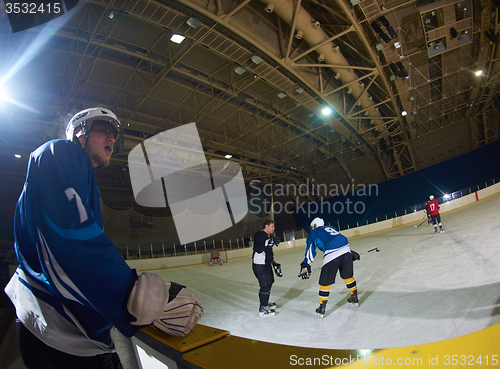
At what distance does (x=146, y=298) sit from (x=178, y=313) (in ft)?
0.79

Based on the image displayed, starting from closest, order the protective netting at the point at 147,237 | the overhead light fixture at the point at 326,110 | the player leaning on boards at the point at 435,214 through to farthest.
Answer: the player leaning on boards at the point at 435,214 < the overhead light fixture at the point at 326,110 < the protective netting at the point at 147,237

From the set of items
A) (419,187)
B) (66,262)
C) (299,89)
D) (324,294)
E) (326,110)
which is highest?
(299,89)

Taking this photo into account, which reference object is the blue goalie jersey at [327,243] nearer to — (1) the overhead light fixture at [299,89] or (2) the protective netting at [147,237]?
(1) the overhead light fixture at [299,89]

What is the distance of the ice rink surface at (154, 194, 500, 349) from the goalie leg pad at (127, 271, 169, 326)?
9.71 ft

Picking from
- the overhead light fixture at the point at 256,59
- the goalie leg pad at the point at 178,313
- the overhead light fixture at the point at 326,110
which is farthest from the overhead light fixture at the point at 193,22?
the goalie leg pad at the point at 178,313

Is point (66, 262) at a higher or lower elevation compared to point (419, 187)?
lower

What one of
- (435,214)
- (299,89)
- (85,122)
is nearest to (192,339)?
(85,122)

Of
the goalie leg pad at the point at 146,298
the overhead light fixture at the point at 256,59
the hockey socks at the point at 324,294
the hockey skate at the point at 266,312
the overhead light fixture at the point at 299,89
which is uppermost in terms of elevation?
the overhead light fixture at the point at 256,59

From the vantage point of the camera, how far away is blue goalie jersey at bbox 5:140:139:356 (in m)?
0.67

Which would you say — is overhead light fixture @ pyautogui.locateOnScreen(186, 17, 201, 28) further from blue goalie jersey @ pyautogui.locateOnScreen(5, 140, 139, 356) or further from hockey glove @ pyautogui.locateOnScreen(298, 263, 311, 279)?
blue goalie jersey @ pyautogui.locateOnScreen(5, 140, 139, 356)

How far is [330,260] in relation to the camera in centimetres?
453

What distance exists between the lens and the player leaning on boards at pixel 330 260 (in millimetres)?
4344

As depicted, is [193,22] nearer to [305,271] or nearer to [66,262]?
[305,271]

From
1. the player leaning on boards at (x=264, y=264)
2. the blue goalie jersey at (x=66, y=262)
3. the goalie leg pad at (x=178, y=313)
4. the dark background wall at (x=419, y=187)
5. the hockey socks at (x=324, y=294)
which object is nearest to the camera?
the blue goalie jersey at (x=66, y=262)
